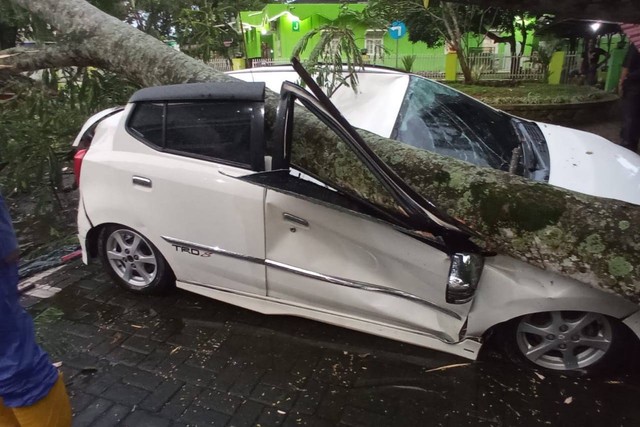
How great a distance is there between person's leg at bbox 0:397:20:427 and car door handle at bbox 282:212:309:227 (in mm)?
1557

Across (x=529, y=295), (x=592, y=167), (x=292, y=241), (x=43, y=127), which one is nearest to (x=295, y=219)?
(x=292, y=241)

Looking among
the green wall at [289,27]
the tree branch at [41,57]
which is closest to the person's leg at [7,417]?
the tree branch at [41,57]

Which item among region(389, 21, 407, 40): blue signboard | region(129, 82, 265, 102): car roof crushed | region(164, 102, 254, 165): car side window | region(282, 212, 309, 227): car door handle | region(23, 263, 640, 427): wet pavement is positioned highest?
region(389, 21, 407, 40): blue signboard

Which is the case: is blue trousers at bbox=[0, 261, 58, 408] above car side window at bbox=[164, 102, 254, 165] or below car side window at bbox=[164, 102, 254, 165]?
below

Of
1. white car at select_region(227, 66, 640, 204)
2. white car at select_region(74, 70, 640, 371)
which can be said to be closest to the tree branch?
white car at select_region(74, 70, 640, 371)

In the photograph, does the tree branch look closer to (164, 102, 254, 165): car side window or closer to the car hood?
(164, 102, 254, 165): car side window

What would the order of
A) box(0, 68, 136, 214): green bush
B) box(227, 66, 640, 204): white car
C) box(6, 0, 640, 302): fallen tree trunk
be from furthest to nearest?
box(0, 68, 136, 214): green bush < box(227, 66, 640, 204): white car < box(6, 0, 640, 302): fallen tree trunk

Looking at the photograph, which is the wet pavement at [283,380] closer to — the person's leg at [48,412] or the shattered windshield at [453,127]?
the person's leg at [48,412]

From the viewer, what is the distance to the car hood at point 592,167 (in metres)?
2.87

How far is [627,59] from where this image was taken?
239 inches

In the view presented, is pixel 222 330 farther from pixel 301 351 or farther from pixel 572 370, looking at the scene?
pixel 572 370

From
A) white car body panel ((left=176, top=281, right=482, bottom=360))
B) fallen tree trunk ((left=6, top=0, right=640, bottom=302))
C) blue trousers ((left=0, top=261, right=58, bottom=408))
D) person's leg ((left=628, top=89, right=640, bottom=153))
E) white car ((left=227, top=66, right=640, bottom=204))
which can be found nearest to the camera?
blue trousers ((left=0, top=261, right=58, bottom=408))

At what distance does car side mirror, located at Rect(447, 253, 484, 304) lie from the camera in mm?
2355

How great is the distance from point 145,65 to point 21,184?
159cm
